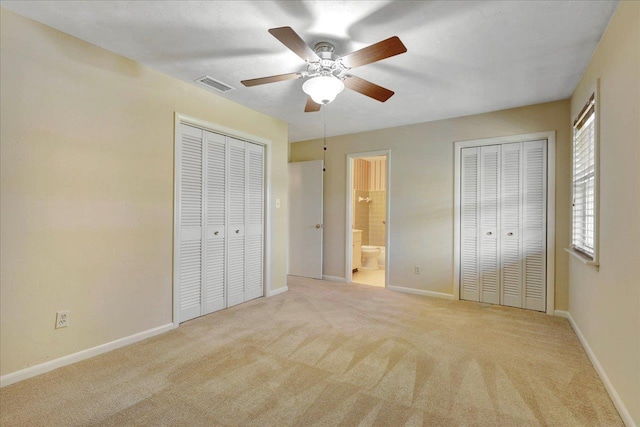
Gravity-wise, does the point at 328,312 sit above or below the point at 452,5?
below

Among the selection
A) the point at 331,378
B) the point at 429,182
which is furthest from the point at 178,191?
the point at 429,182

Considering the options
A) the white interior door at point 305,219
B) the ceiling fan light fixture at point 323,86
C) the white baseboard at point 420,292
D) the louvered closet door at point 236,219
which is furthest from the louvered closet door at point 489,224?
the louvered closet door at point 236,219

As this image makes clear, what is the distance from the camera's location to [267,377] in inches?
88.4

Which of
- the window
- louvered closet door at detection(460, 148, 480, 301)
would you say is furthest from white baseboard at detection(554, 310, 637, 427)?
louvered closet door at detection(460, 148, 480, 301)

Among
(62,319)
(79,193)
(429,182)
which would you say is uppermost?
(429,182)

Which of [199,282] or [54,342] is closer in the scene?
[54,342]

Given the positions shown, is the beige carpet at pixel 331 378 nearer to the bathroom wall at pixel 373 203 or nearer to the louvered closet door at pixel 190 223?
the louvered closet door at pixel 190 223

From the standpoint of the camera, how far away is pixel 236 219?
12.9 ft

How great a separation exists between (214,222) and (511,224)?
3.53m

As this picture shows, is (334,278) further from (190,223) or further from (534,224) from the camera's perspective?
(534,224)

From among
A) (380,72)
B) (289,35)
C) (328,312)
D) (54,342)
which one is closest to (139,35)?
(289,35)

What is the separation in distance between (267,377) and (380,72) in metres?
2.67

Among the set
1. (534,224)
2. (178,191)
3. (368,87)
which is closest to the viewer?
(368,87)

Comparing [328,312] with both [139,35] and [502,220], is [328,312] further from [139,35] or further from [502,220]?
[139,35]
